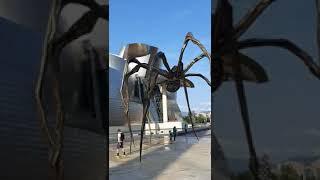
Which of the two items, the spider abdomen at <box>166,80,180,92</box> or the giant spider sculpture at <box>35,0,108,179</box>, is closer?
the giant spider sculpture at <box>35,0,108,179</box>

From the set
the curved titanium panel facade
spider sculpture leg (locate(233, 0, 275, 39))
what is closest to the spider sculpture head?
spider sculpture leg (locate(233, 0, 275, 39))

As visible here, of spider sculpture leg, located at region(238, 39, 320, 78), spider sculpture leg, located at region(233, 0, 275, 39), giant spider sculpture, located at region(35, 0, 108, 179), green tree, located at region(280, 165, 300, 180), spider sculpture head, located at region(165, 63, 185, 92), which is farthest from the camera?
spider sculpture head, located at region(165, 63, 185, 92)

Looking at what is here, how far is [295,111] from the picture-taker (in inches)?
245

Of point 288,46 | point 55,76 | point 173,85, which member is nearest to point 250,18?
point 288,46

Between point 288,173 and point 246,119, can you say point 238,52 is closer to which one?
point 246,119

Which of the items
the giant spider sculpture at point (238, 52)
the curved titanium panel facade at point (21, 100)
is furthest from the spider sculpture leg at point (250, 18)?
the curved titanium panel facade at point (21, 100)

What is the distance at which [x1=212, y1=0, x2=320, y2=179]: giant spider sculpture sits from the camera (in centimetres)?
637

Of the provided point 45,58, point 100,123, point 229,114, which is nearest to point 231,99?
point 229,114

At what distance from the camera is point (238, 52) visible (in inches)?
257

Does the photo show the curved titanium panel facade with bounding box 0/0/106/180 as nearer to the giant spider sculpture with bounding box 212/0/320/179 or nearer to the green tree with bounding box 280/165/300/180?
the giant spider sculpture with bounding box 212/0/320/179

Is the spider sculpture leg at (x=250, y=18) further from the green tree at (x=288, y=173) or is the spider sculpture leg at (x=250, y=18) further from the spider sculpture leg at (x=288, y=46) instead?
the green tree at (x=288, y=173)

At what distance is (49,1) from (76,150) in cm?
217

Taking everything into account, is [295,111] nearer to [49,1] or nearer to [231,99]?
[231,99]

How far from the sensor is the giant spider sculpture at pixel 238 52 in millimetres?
6371
